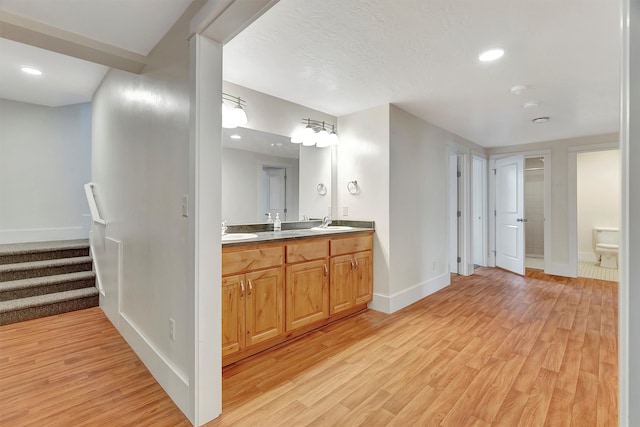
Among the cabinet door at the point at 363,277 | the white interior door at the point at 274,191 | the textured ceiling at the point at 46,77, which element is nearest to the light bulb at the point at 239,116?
the white interior door at the point at 274,191

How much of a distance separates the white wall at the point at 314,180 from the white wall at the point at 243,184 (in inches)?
12.3

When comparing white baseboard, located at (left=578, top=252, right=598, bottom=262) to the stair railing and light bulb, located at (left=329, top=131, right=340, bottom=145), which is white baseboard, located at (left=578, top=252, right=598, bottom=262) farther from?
the stair railing

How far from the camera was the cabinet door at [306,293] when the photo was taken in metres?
2.40

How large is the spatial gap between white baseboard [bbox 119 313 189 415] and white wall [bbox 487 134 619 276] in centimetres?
560

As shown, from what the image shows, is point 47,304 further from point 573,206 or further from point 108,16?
point 573,206

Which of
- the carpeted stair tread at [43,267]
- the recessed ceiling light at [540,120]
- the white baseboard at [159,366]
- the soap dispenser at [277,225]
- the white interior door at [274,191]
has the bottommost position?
the white baseboard at [159,366]

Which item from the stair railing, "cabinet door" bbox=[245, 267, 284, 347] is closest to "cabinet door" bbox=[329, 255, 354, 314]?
"cabinet door" bbox=[245, 267, 284, 347]

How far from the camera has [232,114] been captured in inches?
98.1

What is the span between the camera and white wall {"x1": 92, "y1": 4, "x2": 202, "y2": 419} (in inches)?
64.0

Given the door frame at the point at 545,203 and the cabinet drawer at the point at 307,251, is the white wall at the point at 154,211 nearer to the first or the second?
the cabinet drawer at the point at 307,251

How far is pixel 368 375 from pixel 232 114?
2.25 metres

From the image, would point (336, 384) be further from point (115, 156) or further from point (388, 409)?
point (115, 156)

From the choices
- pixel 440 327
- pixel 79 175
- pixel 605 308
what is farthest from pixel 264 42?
pixel 605 308

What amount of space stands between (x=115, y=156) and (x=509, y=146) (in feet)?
19.1
